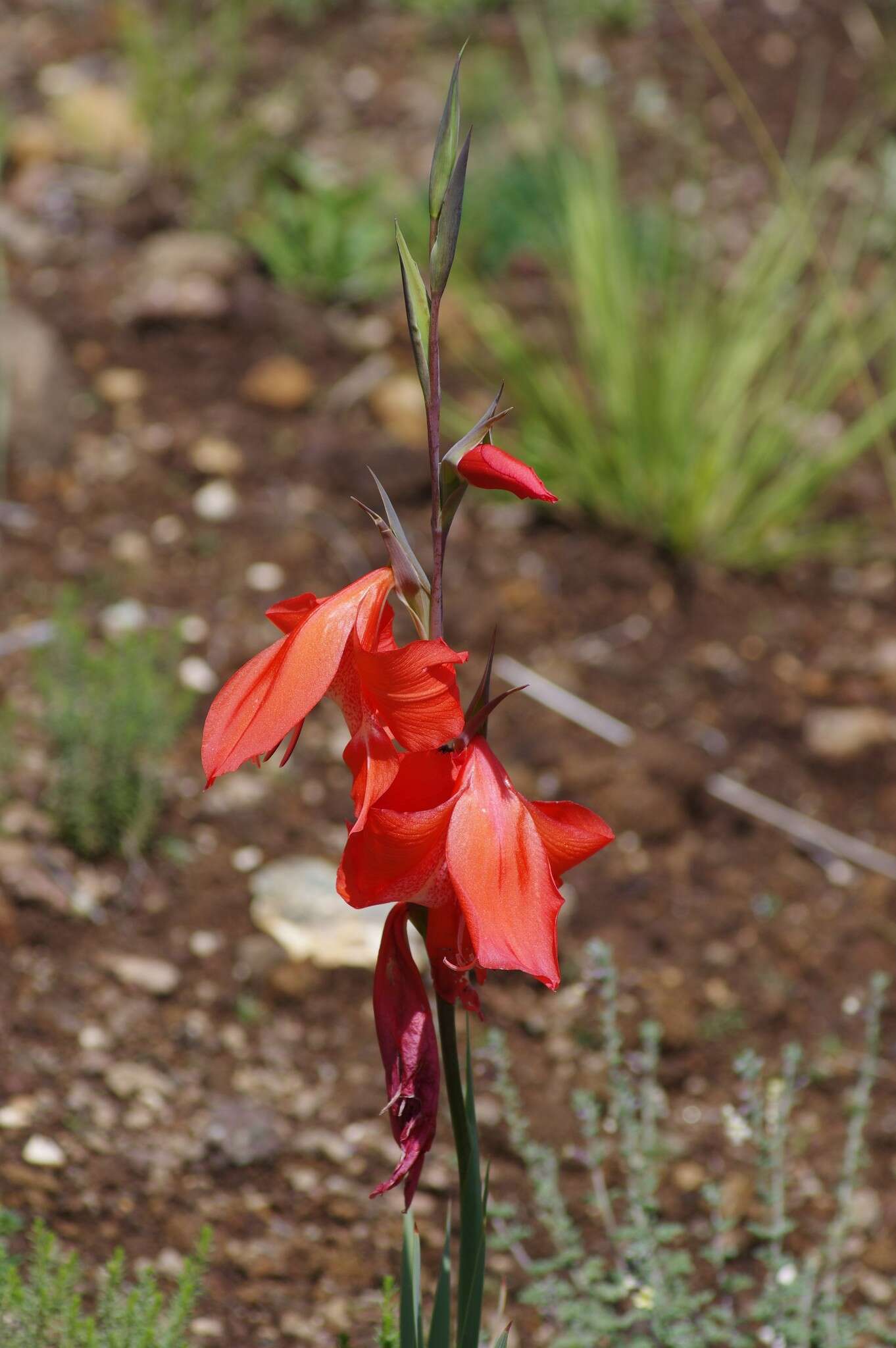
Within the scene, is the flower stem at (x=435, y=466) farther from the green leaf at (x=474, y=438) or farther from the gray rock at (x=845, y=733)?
the gray rock at (x=845, y=733)

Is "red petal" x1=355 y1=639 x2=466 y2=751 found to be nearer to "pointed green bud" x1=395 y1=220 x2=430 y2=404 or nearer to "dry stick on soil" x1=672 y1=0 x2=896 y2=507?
"pointed green bud" x1=395 y1=220 x2=430 y2=404

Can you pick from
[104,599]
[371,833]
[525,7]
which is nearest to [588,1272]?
[371,833]

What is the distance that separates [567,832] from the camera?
3.28 feet

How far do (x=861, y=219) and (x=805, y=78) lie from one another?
3.68ft

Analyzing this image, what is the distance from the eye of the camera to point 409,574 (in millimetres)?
992

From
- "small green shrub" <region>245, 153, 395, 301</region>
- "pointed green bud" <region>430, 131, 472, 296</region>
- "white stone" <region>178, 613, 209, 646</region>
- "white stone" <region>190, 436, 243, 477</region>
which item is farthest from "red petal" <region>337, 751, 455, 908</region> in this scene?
"small green shrub" <region>245, 153, 395, 301</region>

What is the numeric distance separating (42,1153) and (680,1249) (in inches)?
38.3

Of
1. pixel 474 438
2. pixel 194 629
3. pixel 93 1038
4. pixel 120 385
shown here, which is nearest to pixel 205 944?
pixel 93 1038

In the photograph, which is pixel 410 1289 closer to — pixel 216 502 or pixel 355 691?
pixel 355 691

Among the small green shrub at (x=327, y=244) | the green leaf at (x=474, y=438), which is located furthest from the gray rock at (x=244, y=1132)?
the small green shrub at (x=327, y=244)

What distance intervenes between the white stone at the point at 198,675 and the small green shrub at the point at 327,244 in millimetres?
1664

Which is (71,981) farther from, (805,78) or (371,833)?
(805,78)

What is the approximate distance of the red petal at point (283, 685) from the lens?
3.08 ft

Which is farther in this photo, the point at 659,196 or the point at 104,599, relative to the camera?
the point at 659,196
